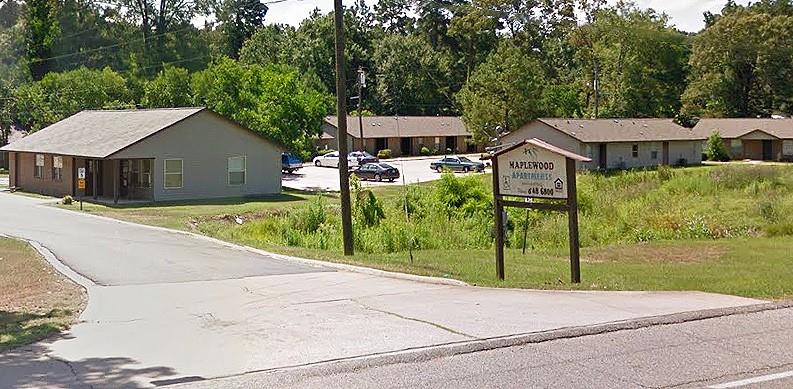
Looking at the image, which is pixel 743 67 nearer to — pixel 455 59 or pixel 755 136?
pixel 755 136

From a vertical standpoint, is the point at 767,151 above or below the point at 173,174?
above

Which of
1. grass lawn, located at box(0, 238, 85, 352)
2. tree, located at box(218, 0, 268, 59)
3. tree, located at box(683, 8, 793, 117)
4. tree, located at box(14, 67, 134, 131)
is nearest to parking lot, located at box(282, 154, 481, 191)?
tree, located at box(14, 67, 134, 131)

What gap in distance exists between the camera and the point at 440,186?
3556 centimetres

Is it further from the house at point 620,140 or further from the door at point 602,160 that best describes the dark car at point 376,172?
the door at point 602,160

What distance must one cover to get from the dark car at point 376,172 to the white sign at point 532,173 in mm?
45244

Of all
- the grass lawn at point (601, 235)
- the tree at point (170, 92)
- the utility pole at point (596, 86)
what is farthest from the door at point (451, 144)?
the grass lawn at point (601, 235)

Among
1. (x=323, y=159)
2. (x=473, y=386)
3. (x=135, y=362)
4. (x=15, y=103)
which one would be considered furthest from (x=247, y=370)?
(x=15, y=103)

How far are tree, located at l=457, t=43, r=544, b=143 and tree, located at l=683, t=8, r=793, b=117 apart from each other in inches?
816

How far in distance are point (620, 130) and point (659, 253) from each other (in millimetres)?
49675

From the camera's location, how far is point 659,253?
24359 mm

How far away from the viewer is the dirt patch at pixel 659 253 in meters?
22.8

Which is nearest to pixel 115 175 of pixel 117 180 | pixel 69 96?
pixel 117 180

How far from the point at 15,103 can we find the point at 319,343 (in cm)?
7589

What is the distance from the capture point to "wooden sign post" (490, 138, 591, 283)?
15773mm
